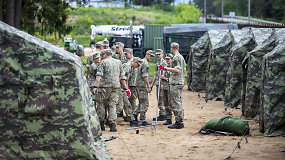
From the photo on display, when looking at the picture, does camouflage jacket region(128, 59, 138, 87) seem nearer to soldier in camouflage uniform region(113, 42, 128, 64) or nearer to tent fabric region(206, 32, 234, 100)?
soldier in camouflage uniform region(113, 42, 128, 64)

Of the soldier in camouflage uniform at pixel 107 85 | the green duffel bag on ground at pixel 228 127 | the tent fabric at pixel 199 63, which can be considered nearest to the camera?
the green duffel bag on ground at pixel 228 127

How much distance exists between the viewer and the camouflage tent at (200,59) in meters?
19.1

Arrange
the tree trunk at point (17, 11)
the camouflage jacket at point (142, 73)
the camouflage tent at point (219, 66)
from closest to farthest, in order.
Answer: the camouflage jacket at point (142, 73), the camouflage tent at point (219, 66), the tree trunk at point (17, 11)

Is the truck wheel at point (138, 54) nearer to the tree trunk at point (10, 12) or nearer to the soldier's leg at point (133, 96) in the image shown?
the tree trunk at point (10, 12)

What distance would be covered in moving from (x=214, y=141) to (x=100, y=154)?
292cm

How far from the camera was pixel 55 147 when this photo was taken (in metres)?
6.61

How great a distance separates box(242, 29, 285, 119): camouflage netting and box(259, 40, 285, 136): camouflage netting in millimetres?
1963

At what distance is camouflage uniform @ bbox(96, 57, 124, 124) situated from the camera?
10.3 meters

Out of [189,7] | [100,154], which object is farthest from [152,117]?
[189,7]

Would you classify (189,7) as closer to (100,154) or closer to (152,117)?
(152,117)

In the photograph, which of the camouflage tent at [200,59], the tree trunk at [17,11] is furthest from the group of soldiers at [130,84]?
the camouflage tent at [200,59]

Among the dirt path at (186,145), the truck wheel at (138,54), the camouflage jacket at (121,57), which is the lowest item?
the dirt path at (186,145)

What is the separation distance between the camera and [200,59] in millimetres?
19375

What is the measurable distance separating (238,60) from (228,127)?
4735 millimetres
